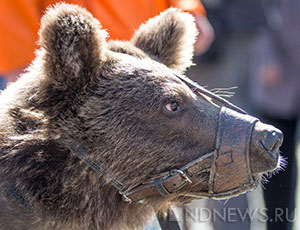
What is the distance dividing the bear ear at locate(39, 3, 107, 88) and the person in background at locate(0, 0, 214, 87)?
0.64m

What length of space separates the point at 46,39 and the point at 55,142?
0.42 metres

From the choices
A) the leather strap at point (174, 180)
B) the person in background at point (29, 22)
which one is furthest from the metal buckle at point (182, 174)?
the person in background at point (29, 22)

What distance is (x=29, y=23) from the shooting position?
2.68 m

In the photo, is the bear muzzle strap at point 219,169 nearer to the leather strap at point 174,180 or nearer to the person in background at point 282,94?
the leather strap at point 174,180

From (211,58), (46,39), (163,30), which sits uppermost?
(211,58)

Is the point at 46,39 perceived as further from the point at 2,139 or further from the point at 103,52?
the point at 2,139

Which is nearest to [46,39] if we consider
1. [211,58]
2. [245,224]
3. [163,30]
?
[163,30]

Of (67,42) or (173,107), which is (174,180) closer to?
(173,107)

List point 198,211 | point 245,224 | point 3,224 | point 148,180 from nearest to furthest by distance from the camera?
point 3,224
point 148,180
point 198,211
point 245,224

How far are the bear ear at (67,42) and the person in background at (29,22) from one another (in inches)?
25.0

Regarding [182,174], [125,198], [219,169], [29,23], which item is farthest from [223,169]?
[29,23]

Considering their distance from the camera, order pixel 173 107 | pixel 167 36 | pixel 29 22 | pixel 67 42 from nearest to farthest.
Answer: pixel 67 42 < pixel 173 107 < pixel 167 36 < pixel 29 22

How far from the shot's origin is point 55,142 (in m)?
2.08

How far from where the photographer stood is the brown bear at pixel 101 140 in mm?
2023
